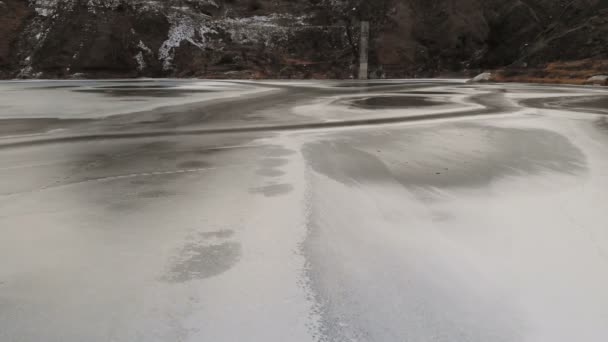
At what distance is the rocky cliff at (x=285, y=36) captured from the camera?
25.0m

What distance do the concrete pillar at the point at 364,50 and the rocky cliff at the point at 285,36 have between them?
28.8 inches

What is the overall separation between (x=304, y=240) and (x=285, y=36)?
2955 centimetres

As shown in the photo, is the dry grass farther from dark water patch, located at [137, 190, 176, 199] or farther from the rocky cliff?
dark water patch, located at [137, 190, 176, 199]

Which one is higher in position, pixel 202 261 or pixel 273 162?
pixel 273 162

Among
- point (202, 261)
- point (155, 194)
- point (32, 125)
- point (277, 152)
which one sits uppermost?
point (32, 125)

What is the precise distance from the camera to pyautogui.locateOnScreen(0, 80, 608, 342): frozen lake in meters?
1.78

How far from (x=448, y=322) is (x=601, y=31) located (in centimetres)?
2762

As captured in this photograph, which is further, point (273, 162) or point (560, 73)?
point (560, 73)

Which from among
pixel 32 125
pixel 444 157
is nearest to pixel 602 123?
pixel 444 157

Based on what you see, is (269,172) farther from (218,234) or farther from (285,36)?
(285,36)

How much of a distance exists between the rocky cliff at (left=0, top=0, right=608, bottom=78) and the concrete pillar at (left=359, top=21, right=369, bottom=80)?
2.40ft

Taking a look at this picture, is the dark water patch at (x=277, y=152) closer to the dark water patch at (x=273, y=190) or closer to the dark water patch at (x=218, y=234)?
the dark water patch at (x=273, y=190)

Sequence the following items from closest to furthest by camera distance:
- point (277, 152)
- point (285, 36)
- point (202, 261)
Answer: point (202, 261) → point (277, 152) → point (285, 36)

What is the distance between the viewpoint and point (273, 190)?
3424 millimetres
